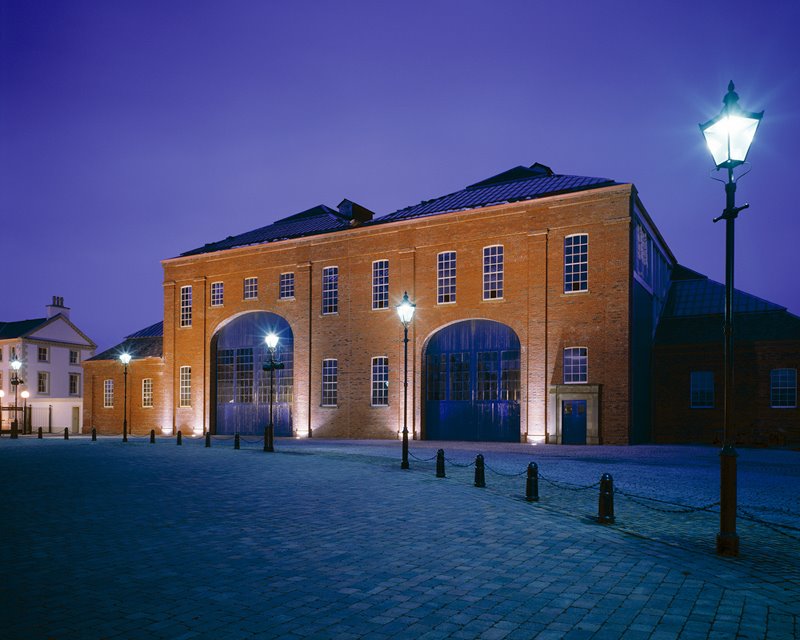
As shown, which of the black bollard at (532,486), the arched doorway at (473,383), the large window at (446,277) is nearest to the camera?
the black bollard at (532,486)

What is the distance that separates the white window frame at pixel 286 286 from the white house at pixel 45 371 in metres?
28.2

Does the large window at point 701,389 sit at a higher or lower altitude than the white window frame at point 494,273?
lower

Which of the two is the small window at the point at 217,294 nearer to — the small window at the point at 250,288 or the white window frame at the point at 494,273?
Result: the small window at the point at 250,288

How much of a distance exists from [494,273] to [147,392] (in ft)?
81.1

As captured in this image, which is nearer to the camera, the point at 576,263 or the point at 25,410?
the point at 576,263

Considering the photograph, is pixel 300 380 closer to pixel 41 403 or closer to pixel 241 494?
pixel 241 494

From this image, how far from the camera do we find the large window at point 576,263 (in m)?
25.4

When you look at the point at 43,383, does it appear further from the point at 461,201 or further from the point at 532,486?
the point at 532,486

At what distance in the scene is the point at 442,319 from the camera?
1131 inches

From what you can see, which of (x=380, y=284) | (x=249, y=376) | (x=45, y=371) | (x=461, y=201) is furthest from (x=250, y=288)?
(x=45, y=371)

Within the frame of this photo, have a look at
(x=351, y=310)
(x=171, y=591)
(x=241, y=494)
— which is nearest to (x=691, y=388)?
(x=351, y=310)

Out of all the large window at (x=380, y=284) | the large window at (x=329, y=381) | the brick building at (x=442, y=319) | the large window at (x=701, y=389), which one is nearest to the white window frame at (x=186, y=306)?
the brick building at (x=442, y=319)

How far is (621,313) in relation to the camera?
24406 millimetres

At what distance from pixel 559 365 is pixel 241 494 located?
17177mm
